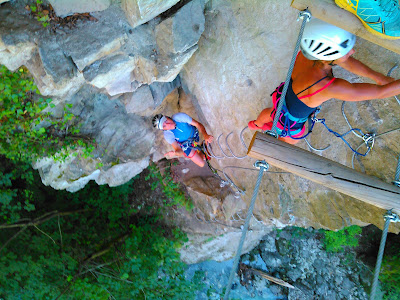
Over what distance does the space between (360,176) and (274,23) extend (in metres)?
1.92

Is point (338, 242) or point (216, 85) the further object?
point (338, 242)

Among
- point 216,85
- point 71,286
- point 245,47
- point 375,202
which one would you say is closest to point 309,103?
point 375,202

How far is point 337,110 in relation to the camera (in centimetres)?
302

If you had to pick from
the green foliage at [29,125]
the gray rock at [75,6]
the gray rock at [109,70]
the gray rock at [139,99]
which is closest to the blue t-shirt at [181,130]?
the gray rock at [139,99]

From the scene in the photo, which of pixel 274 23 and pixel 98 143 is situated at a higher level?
pixel 274 23

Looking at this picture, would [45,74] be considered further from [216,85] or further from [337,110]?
[337,110]

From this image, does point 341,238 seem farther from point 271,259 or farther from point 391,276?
point 271,259

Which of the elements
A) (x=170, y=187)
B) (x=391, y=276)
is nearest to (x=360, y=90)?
(x=170, y=187)

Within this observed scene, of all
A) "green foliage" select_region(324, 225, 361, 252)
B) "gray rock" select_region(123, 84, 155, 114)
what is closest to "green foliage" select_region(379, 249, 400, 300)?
"green foliage" select_region(324, 225, 361, 252)

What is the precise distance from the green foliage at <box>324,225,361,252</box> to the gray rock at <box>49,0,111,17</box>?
642 centimetres

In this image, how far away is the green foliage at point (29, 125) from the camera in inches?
138

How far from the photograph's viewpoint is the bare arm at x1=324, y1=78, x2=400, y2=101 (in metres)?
2.04

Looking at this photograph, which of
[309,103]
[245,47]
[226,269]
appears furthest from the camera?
[226,269]

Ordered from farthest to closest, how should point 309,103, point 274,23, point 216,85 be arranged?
1. point 216,85
2. point 274,23
3. point 309,103
